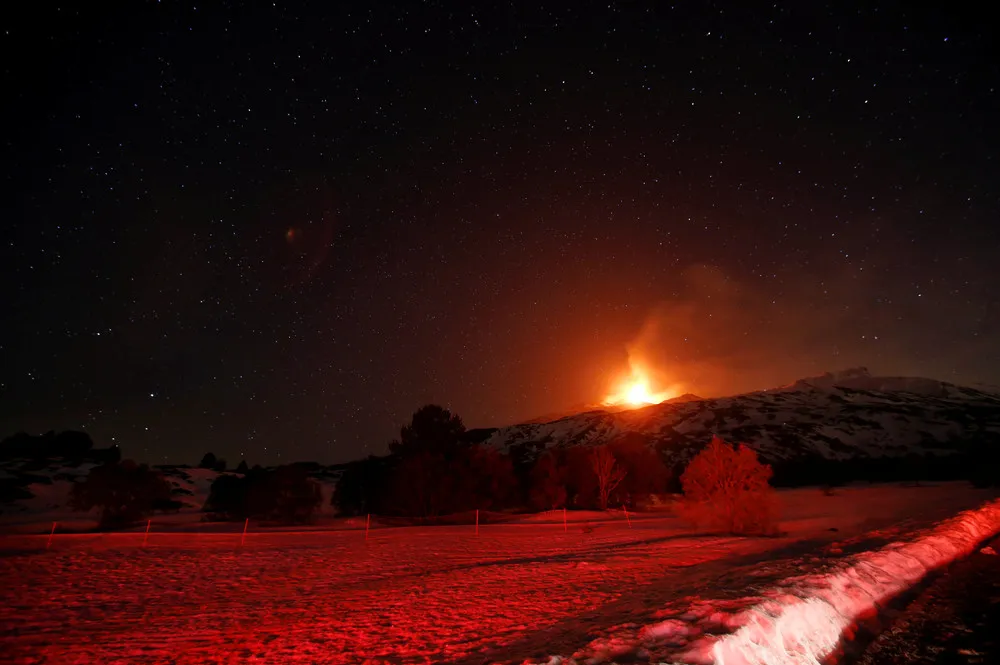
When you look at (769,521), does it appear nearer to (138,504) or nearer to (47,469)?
(138,504)

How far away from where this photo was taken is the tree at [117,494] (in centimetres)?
4800

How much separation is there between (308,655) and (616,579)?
8780 millimetres

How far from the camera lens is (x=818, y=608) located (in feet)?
32.3

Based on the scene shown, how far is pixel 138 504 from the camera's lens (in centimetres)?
4962

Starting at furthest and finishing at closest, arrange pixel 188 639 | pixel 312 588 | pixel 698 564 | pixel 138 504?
pixel 138 504, pixel 698 564, pixel 312 588, pixel 188 639

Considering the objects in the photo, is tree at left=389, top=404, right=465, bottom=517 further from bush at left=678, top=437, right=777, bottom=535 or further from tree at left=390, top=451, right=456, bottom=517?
bush at left=678, top=437, right=777, bottom=535

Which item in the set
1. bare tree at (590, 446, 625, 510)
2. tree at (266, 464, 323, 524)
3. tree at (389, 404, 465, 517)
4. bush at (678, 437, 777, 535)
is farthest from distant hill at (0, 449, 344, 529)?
bush at (678, 437, 777, 535)

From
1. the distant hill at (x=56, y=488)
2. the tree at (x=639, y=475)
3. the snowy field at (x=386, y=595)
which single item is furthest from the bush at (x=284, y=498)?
the tree at (x=639, y=475)

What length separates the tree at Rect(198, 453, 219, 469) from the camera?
134 m

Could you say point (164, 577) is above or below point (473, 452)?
below

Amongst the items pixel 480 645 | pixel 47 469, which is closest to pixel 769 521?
pixel 480 645

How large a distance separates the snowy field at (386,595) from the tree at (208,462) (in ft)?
386

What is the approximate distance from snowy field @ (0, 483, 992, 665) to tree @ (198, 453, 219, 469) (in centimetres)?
11751

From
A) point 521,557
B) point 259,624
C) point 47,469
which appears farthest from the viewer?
point 47,469
